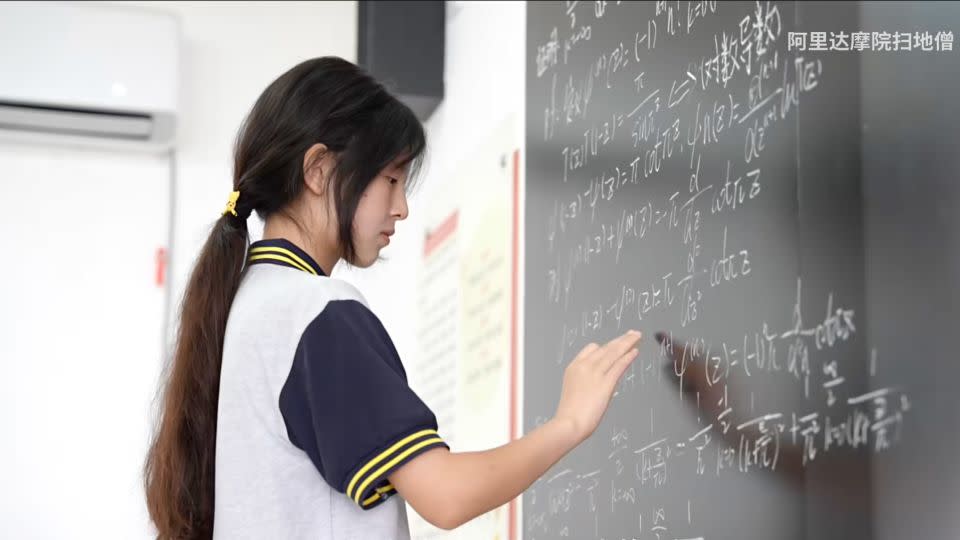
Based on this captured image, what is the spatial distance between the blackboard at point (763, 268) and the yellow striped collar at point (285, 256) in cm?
60

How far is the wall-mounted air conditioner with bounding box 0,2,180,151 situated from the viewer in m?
3.49

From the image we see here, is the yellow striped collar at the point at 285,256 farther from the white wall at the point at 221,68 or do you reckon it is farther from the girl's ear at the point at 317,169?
the white wall at the point at 221,68

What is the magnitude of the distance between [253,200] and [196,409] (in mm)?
249

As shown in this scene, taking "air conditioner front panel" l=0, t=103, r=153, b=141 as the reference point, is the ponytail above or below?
below

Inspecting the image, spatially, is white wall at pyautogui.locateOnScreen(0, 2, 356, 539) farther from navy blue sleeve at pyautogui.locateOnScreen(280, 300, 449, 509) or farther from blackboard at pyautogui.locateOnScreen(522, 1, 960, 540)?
navy blue sleeve at pyautogui.locateOnScreen(280, 300, 449, 509)

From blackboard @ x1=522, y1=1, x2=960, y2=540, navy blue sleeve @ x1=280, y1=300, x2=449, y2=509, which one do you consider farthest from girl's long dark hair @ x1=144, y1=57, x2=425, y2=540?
blackboard @ x1=522, y1=1, x2=960, y2=540

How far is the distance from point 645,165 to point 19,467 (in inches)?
96.8

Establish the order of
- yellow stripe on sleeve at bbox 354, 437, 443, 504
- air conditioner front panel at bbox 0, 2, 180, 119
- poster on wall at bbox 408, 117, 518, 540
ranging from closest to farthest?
yellow stripe on sleeve at bbox 354, 437, 443, 504 < poster on wall at bbox 408, 117, 518, 540 < air conditioner front panel at bbox 0, 2, 180, 119

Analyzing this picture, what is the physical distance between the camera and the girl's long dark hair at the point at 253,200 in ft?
4.33

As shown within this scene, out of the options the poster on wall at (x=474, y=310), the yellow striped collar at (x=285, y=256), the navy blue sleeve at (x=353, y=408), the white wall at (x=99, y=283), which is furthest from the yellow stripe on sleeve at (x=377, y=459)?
the white wall at (x=99, y=283)

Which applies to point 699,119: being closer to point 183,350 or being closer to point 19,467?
point 183,350

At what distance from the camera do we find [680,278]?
1.73 meters

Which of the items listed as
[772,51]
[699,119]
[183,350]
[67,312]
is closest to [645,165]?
[699,119]

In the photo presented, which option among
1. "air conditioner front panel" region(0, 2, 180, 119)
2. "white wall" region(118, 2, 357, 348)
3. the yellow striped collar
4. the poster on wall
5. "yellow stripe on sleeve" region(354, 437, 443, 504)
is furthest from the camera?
"white wall" region(118, 2, 357, 348)
